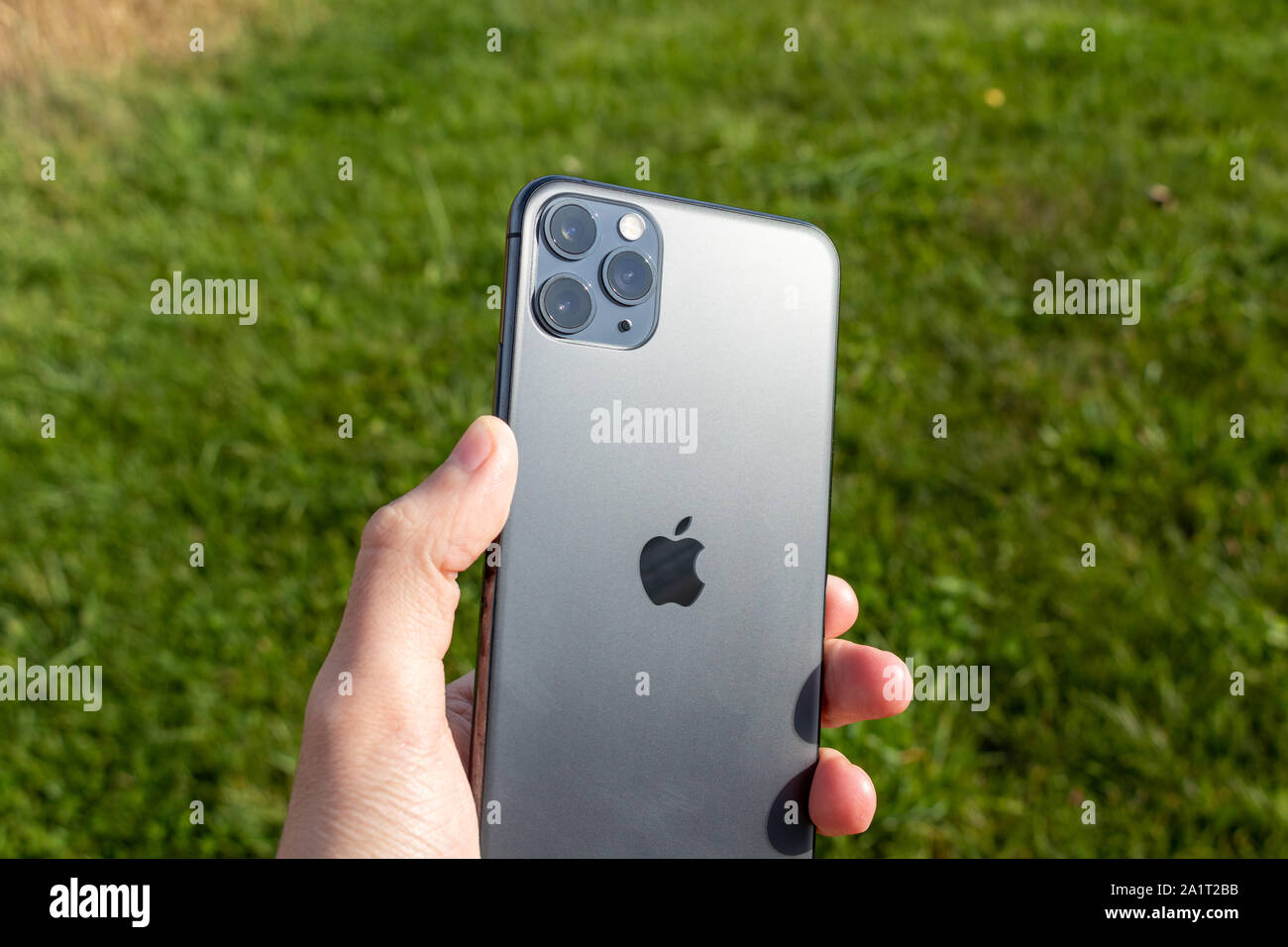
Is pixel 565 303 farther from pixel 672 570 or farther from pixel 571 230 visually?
pixel 672 570

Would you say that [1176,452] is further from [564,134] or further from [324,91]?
[324,91]

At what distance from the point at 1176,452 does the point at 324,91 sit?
431 centimetres

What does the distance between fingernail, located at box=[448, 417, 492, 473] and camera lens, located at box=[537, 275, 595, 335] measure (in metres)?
0.27

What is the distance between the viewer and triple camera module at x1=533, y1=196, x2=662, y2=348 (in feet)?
6.29

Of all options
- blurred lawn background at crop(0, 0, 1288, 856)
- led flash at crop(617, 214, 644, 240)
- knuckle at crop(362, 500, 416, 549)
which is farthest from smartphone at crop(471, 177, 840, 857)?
blurred lawn background at crop(0, 0, 1288, 856)

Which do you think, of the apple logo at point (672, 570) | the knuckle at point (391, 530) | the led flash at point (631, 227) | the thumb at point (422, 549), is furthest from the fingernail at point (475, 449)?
the led flash at point (631, 227)

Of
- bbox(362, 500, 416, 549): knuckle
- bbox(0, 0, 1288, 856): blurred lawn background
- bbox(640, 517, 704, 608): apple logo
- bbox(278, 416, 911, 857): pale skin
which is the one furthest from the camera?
bbox(0, 0, 1288, 856): blurred lawn background

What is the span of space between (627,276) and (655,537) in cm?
56

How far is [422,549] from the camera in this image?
71.8 inches

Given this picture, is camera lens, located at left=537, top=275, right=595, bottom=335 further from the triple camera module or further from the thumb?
the thumb

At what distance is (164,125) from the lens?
4.69 meters

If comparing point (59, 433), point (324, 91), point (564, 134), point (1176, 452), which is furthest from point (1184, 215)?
point (59, 433)

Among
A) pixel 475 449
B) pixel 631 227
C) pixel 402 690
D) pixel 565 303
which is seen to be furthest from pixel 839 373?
pixel 402 690
